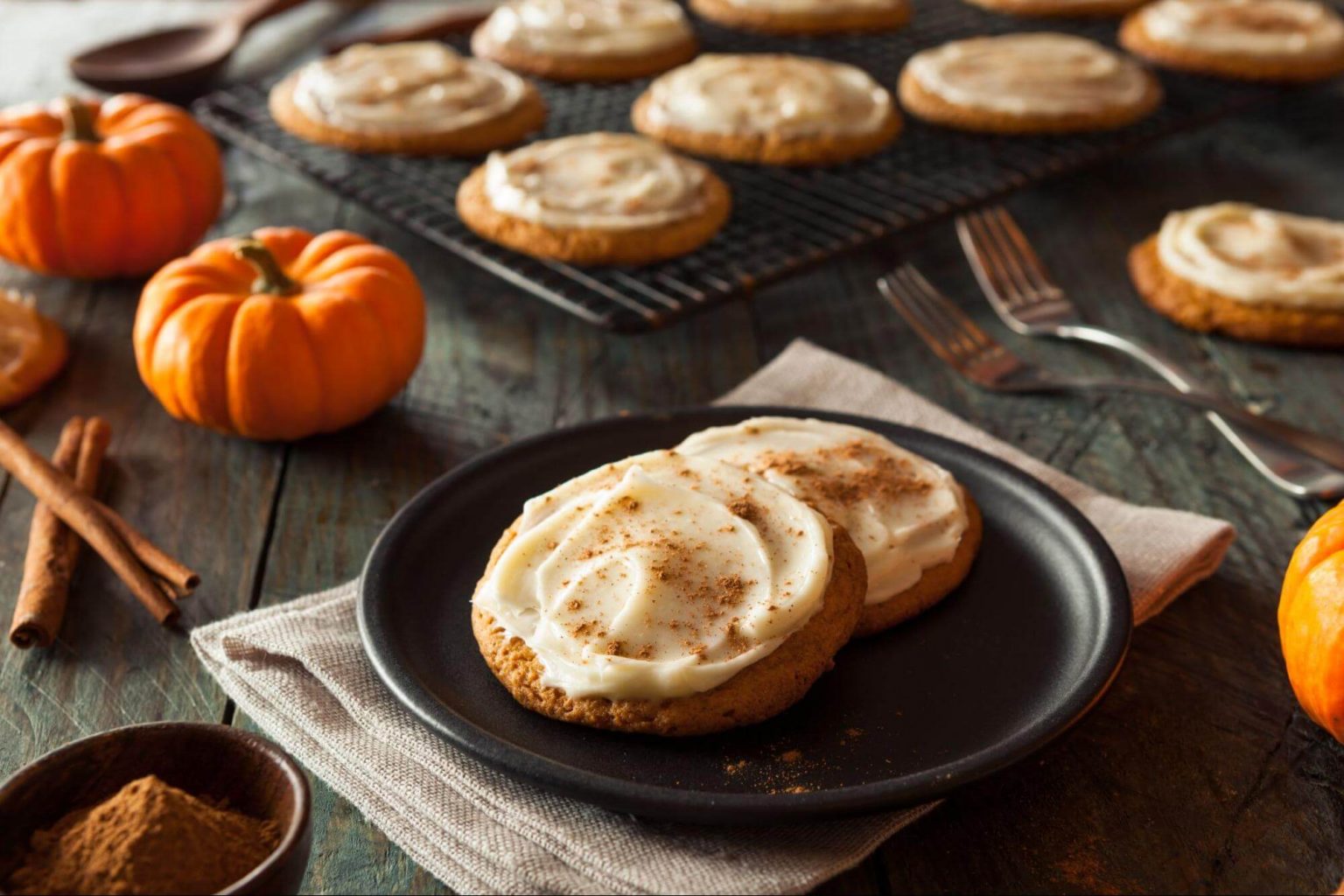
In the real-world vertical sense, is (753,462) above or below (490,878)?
above

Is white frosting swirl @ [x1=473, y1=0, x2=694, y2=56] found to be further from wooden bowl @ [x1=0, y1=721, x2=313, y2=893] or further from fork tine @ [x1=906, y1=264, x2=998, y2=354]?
wooden bowl @ [x1=0, y1=721, x2=313, y2=893]

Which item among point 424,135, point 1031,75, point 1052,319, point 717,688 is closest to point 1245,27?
point 1031,75

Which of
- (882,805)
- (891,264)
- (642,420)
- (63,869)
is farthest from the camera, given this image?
(891,264)

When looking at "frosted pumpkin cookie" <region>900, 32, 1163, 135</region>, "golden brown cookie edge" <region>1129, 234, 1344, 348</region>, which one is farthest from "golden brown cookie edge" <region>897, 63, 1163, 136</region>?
"golden brown cookie edge" <region>1129, 234, 1344, 348</region>

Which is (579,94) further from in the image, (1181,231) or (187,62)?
(1181,231)

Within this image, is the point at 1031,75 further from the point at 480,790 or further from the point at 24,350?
the point at 480,790

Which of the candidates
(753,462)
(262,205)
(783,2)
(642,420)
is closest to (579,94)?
(783,2)
